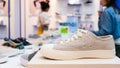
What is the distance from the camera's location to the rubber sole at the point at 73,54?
786 mm

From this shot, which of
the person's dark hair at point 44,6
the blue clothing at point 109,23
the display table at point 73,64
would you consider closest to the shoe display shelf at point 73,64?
the display table at point 73,64

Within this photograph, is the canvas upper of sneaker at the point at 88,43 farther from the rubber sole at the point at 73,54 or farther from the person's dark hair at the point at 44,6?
the person's dark hair at the point at 44,6

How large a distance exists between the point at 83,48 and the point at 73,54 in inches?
1.7

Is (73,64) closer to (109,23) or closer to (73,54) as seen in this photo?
(73,54)

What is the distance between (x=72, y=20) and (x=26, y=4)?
842 mm

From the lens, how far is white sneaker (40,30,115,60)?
79cm

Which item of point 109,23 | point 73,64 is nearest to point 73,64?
point 73,64

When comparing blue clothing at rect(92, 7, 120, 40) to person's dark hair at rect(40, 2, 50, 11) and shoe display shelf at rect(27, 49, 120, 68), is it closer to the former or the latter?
Result: shoe display shelf at rect(27, 49, 120, 68)

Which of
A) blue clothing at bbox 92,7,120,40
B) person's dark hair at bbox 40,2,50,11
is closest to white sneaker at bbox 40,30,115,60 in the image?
blue clothing at bbox 92,7,120,40

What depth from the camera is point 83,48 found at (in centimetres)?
79

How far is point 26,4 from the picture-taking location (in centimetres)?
378

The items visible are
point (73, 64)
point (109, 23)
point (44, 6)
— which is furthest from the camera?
point (44, 6)

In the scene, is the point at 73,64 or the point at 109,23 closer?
the point at 73,64

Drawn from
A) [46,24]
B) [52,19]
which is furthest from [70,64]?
[52,19]
